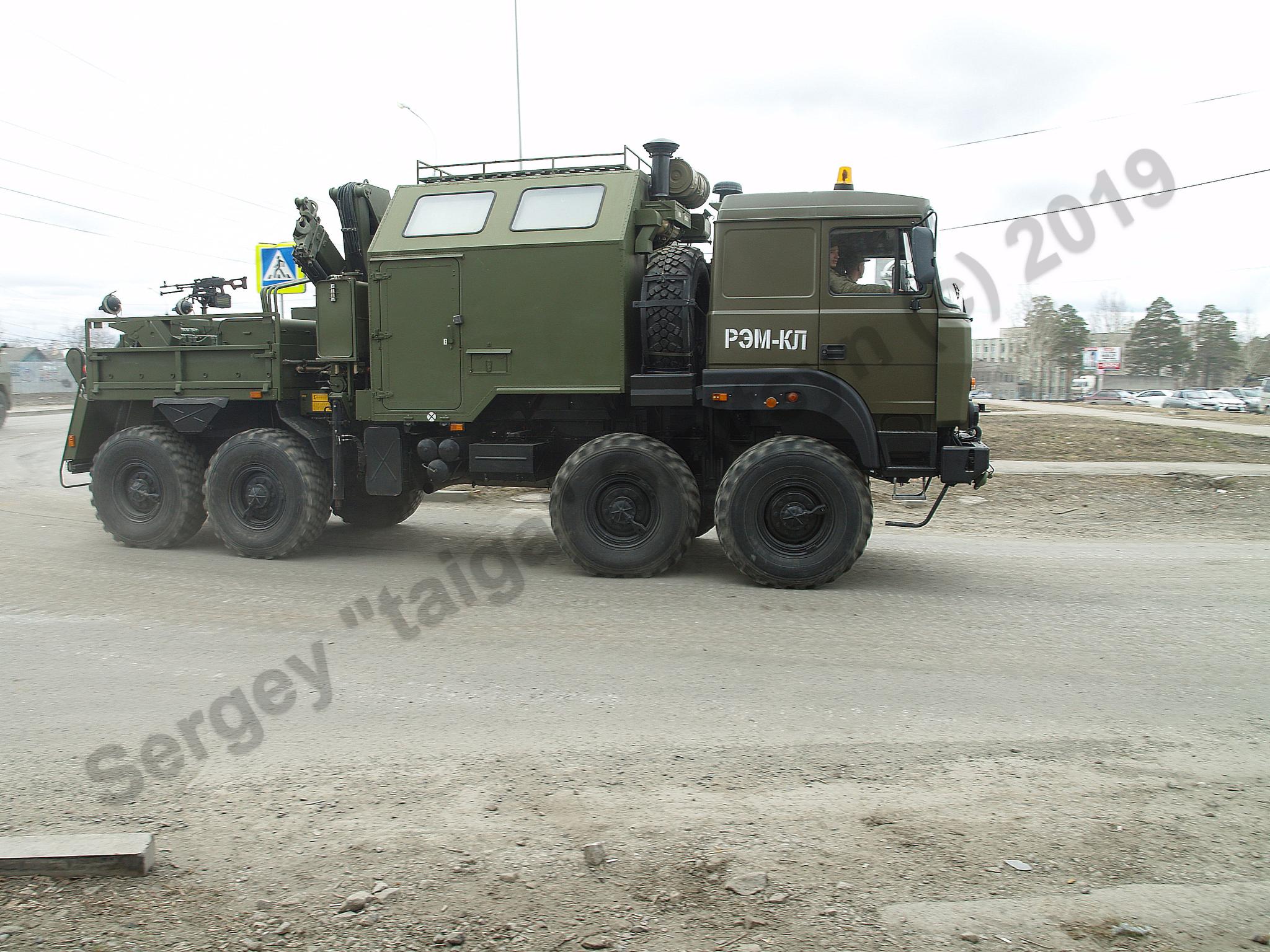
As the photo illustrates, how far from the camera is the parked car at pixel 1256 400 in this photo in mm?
45812

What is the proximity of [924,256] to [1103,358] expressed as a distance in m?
102

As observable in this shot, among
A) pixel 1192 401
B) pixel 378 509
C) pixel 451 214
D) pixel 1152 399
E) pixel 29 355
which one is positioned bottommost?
Answer: pixel 378 509

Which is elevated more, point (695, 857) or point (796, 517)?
point (796, 517)

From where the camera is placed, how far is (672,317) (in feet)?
27.2

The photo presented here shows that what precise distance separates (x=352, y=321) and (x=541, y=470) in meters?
2.39

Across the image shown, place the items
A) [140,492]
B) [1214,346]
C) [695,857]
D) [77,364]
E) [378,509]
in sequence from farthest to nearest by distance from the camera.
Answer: [1214,346], [378,509], [77,364], [140,492], [695,857]

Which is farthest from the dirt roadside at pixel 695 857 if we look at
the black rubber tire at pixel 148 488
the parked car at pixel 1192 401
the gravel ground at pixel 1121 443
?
the parked car at pixel 1192 401

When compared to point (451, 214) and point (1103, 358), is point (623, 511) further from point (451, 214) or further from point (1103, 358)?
point (1103, 358)

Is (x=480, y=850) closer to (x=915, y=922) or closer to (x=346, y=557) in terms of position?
(x=915, y=922)

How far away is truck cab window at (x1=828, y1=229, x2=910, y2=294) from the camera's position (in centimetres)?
789

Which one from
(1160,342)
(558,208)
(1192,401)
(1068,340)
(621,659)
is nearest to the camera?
(621,659)

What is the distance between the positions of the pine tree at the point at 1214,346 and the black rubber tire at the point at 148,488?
86847 millimetres

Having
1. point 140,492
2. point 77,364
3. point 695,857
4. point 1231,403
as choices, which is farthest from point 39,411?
point 1231,403

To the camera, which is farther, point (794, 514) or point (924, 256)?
point (794, 514)
